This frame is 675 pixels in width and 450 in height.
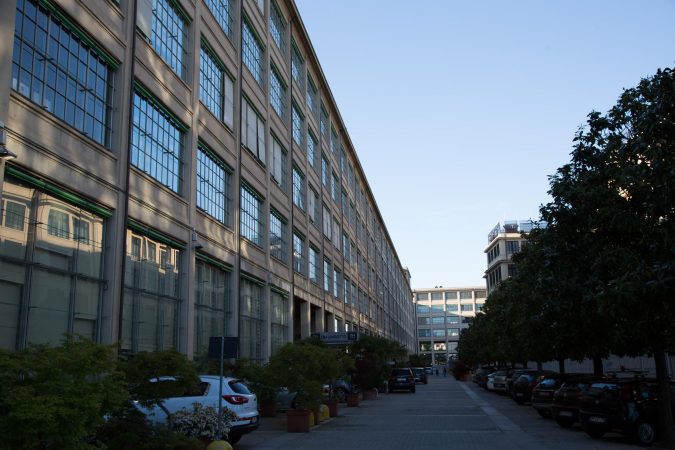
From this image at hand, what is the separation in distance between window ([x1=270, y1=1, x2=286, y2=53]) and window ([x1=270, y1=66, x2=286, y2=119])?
1807 millimetres

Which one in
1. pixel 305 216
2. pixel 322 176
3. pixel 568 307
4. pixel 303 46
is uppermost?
pixel 303 46

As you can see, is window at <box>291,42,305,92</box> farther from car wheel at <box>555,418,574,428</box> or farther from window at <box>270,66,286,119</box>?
car wheel at <box>555,418,574,428</box>

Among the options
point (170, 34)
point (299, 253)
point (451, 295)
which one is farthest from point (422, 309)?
point (170, 34)

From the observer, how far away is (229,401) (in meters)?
14.7

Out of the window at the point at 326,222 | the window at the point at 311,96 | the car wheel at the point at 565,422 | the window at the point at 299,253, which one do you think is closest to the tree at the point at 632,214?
the car wheel at the point at 565,422

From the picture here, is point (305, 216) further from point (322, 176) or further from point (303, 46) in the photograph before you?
point (303, 46)

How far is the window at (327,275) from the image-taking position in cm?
4562

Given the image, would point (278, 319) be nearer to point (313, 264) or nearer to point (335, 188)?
point (313, 264)

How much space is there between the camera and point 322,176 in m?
47.1

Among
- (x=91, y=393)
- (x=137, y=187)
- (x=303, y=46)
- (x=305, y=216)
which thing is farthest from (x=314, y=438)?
(x=303, y=46)

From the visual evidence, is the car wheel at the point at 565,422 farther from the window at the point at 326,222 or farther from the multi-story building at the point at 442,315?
the multi-story building at the point at 442,315

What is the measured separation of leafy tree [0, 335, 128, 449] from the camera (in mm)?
7570

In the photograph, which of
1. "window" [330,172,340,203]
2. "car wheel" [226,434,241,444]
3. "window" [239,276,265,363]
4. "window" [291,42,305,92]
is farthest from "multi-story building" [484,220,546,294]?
"car wheel" [226,434,241,444]

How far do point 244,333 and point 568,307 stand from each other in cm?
1421
